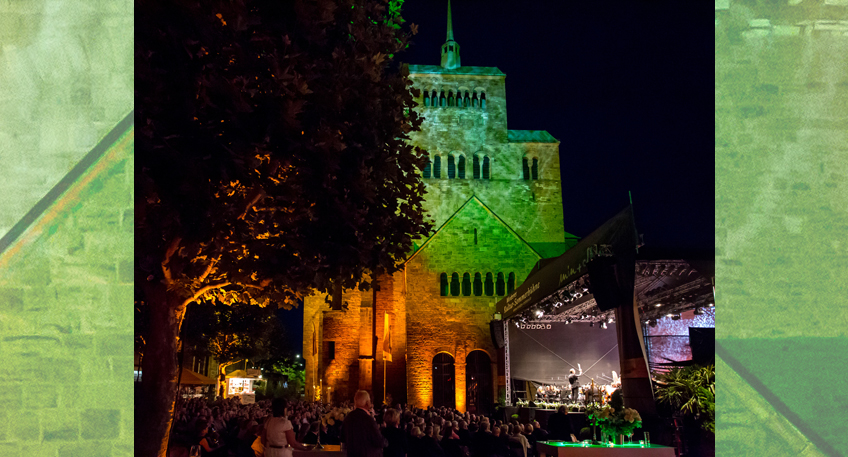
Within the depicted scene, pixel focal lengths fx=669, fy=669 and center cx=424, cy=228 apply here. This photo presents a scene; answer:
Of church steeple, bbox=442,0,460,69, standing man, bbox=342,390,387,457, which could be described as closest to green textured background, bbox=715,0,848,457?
standing man, bbox=342,390,387,457

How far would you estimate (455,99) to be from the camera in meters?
41.0

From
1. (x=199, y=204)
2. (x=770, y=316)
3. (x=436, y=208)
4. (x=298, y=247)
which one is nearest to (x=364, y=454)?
(x=298, y=247)

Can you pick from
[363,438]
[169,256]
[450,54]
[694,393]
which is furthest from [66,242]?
[450,54]

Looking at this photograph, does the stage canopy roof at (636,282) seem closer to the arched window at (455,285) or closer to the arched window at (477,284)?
the arched window at (477,284)

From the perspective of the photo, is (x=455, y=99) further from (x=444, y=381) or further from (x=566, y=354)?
(x=566, y=354)

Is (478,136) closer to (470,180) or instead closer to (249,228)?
(470,180)

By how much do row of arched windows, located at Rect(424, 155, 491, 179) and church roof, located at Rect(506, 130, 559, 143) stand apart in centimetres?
235

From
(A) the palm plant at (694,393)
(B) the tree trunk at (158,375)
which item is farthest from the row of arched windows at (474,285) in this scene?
(B) the tree trunk at (158,375)

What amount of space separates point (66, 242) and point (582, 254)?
9657 millimetres

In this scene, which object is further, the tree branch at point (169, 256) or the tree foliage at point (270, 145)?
the tree branch at point (169, 256)

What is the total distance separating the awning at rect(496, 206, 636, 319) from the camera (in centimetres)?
1098

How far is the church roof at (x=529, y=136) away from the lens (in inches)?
1631

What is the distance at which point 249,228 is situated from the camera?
8.74m

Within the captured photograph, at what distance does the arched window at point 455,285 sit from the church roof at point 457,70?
16174 mm
